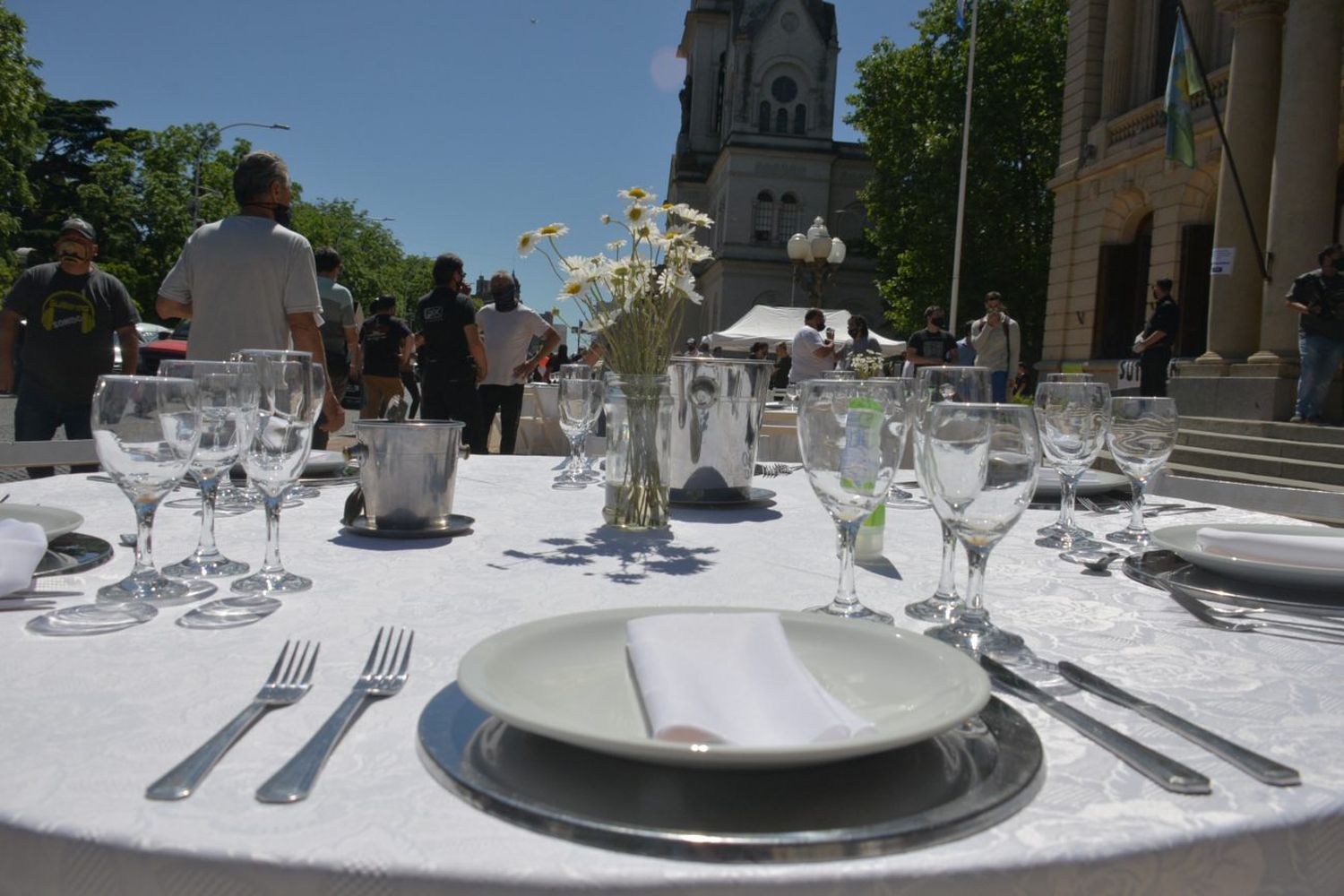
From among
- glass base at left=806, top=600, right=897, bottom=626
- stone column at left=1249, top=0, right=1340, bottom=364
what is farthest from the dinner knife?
stone column at left=1249, top=0, right=1340, bottom=364

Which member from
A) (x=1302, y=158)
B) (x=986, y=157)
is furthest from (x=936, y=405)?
(x=986, y=157)

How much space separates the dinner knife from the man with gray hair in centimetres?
373

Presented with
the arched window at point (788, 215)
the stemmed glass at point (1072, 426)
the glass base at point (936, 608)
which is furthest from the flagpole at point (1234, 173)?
the arched window at point (788, 215)

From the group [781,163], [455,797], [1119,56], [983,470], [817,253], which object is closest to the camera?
[455,797]

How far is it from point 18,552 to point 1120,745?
1329mm

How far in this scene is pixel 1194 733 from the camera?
88cm

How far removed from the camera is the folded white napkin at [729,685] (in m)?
0.78

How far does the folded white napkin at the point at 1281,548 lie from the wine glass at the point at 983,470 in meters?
0.60

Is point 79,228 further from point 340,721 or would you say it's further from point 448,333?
point 340,721

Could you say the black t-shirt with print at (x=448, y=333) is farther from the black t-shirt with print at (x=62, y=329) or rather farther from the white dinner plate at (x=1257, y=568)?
the white dinner plate at (x=1257, y=568)

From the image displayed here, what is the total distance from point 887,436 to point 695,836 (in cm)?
74

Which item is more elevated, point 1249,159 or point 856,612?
point 1249,159

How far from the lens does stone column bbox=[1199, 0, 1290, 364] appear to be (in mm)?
12781

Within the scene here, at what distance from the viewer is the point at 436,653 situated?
1.13 metres
